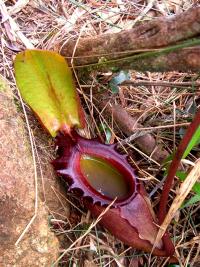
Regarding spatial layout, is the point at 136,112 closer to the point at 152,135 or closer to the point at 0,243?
the point at 152,135

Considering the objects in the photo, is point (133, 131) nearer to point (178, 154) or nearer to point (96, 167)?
point (96, 167)

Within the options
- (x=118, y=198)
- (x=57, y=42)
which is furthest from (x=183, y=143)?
(x=57, y=42)

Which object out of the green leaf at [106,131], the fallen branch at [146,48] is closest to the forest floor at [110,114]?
the green leaf at [106,131]

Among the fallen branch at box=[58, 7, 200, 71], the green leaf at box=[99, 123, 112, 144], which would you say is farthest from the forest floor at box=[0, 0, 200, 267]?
the fallen branch at box=[58, 7, 200, 71]

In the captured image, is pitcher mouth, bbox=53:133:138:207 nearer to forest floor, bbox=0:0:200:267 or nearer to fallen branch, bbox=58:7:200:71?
forest floor, bbox=0:0:200:267

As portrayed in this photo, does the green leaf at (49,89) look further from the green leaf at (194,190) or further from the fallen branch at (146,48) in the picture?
the green leaf at (194,190)

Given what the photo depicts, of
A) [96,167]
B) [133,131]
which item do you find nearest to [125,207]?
[96,167]
